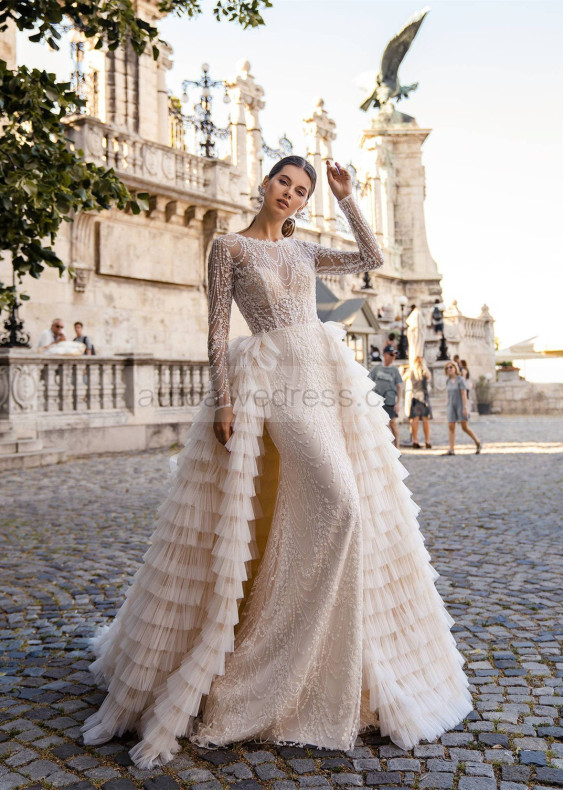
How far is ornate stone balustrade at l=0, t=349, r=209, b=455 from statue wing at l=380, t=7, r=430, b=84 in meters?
27.1

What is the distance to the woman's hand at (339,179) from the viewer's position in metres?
2.90

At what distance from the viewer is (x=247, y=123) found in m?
24.1

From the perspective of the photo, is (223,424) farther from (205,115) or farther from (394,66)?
(394,66)

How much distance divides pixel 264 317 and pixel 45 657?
202 centimetres

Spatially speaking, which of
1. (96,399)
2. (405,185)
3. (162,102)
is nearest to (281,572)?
(96,399)

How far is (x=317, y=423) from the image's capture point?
2637 mm

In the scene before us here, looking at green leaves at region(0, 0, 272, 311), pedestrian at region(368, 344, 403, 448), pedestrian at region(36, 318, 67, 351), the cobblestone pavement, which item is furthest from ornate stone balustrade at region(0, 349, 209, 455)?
green leaves at region(0, 0, 272, 311)

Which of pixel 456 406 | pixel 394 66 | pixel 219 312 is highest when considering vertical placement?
pixel 394 66

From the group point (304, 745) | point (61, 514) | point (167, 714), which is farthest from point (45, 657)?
point (61, 514)

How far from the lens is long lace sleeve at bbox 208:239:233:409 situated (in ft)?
9.03

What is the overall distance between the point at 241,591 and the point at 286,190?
1642 mm

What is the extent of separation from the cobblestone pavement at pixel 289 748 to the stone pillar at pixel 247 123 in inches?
690

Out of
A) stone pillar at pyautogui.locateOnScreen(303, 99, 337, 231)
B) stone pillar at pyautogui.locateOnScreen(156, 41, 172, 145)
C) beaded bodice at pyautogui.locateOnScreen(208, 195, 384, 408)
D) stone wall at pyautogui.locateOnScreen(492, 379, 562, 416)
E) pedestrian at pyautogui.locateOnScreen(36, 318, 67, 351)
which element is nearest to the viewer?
beaded bodice at pyautogui.locateOnScreen(208, 195, 384, 408)

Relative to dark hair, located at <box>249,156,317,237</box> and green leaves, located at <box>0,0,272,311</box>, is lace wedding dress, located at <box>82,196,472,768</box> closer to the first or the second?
dark hair, located at <box>249,156,317,237</box>
